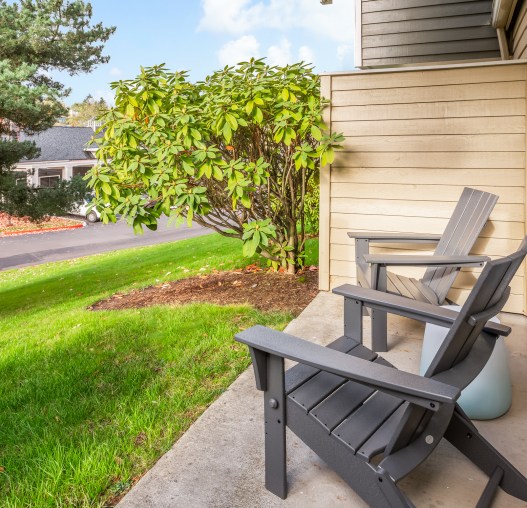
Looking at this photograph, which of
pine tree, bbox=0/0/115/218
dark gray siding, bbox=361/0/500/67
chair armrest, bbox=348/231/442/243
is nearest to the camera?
chair armrest, bbox=348/231/442/243

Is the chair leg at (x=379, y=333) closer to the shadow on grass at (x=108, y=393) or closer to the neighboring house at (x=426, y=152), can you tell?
the shadow on grass at (x=108, y=393)

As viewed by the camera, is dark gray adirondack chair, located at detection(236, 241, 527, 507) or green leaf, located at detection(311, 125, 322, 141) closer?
dark gray adirondack chair, located at detection(236, 241, 527, 507)

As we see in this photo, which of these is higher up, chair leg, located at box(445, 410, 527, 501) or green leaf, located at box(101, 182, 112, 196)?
green leaf, located at box(101, 182, 112, 196)

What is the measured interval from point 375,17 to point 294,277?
3336 mm

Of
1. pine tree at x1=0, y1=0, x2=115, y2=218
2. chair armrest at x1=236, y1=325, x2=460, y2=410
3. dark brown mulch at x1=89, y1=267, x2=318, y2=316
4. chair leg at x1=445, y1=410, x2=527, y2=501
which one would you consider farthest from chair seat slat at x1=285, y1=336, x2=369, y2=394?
pine tree at x1=0, y1=0, x2=115, y2=218

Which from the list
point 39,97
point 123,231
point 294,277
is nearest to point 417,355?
point 294,277

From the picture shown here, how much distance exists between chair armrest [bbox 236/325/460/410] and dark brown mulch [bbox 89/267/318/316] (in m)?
2.13

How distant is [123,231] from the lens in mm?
16375

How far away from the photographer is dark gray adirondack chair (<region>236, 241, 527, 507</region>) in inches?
46.9

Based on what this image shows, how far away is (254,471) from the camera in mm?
1599

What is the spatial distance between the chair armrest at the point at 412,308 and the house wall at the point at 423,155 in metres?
1.81

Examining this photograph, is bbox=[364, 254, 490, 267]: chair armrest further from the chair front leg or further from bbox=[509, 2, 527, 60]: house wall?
bbox=[509, 2, 527, 60]: house wall

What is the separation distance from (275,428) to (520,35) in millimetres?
4055

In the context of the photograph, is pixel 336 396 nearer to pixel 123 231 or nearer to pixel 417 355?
pixel 417 355
